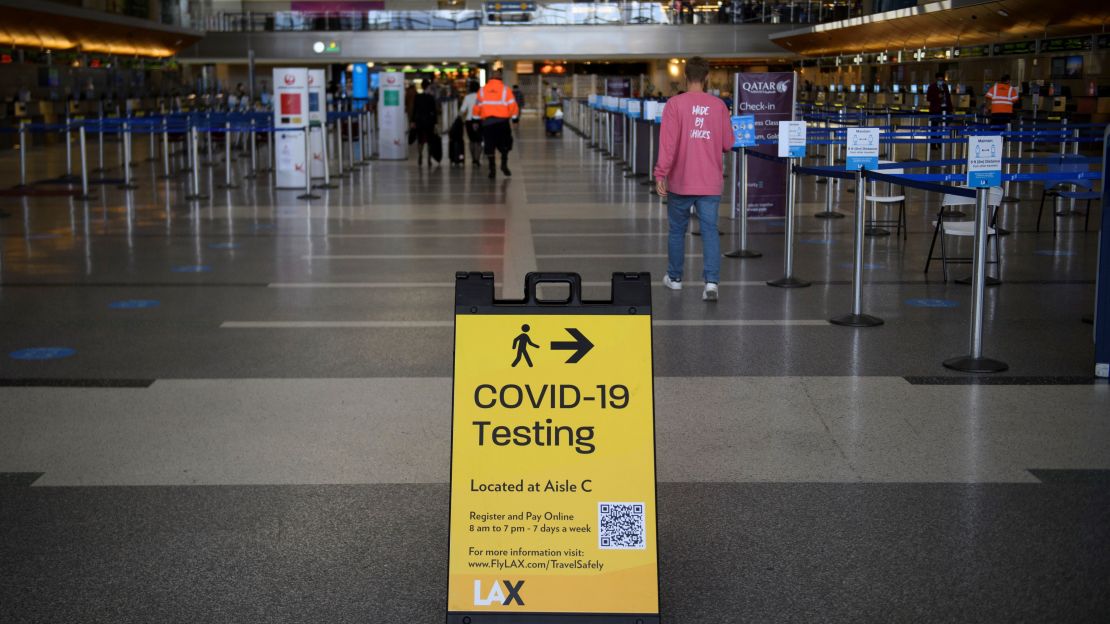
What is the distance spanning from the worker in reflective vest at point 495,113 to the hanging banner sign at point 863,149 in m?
11.6

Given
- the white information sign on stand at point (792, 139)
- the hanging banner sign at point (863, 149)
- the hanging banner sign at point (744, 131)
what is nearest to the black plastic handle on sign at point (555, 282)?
the hanging banner sign at point (863, 149)

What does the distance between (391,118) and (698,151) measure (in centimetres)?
1682

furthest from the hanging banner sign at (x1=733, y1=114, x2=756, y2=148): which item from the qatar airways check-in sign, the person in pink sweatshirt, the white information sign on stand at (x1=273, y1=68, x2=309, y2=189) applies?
the white information sign on stand at (x1=273, y1=68, x2=309, y2=189)

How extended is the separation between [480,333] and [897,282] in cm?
717

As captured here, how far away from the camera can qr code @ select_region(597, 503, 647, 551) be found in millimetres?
3281

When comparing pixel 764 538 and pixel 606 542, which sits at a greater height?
pixel 606 542

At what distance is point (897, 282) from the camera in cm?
985

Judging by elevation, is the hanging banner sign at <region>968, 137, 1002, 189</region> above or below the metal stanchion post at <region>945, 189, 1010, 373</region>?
above

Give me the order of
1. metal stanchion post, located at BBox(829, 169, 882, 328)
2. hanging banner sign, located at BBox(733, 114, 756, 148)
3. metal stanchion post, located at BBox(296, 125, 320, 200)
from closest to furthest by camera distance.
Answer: metal stanchion post, located at BBox(829, 169, 882, 328) < hanging banner sign, located at BBox(733, 114, 756, 148) < metal stanchion post, located at BBox(296, 125, 320, 200)

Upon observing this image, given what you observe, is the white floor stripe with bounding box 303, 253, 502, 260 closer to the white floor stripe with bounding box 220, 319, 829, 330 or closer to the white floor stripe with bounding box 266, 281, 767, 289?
the white floor stripe with bounding box 266, 281, 767, 289

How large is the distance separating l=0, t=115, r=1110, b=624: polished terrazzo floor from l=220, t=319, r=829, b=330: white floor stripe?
40 millimetres

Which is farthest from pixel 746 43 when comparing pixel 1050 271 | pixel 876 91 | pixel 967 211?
pixel 1050 271

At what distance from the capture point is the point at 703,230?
8.93 m

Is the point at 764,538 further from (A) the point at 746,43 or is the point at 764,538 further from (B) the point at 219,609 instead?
(A) the point at 746,43
